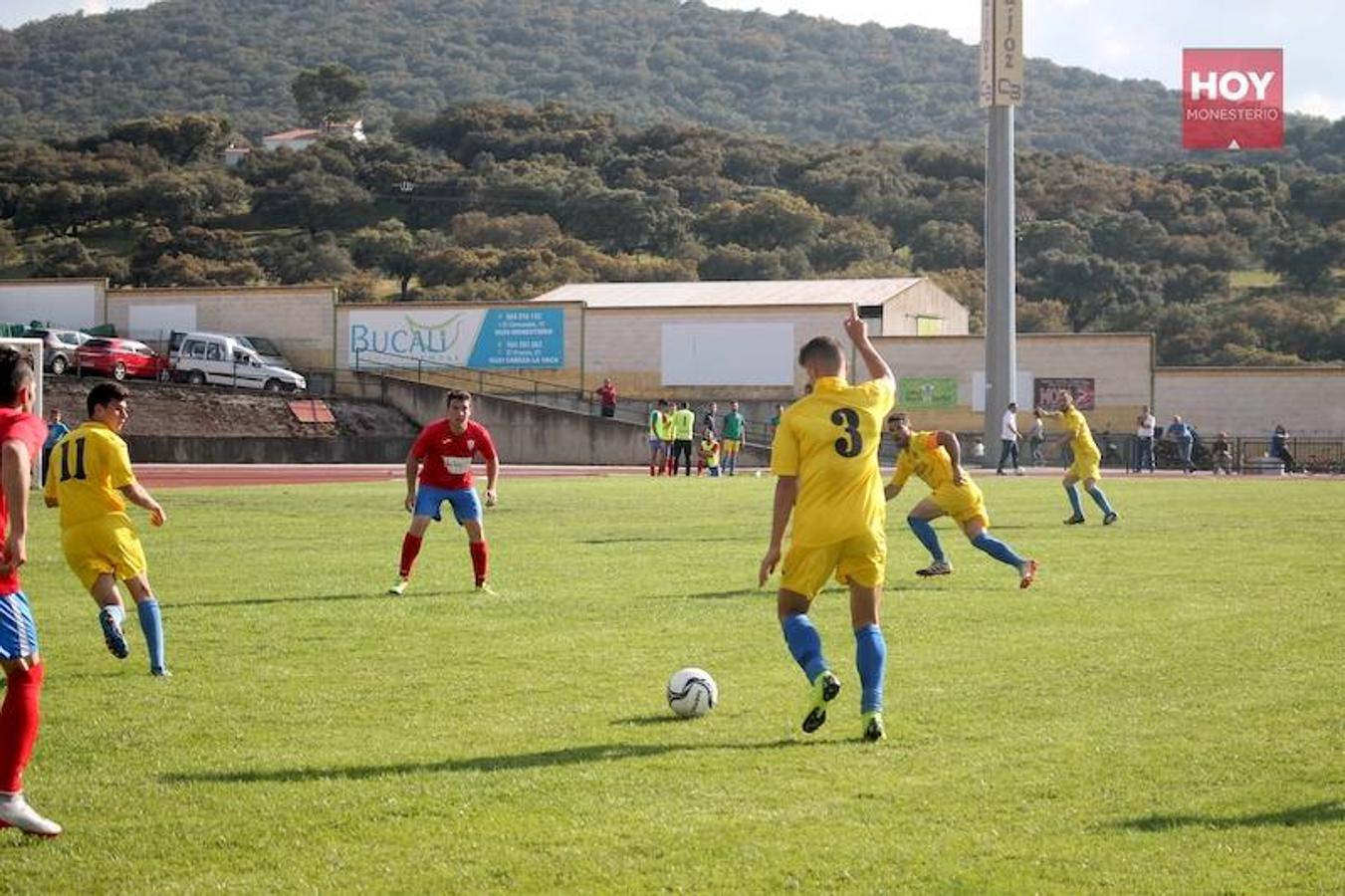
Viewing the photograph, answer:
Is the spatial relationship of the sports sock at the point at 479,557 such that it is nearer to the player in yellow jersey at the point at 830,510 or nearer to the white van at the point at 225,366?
the player in yellow jersey at the point at 830,510

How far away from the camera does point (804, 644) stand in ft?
32.8

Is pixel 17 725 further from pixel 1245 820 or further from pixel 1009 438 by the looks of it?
pixel 1009 438

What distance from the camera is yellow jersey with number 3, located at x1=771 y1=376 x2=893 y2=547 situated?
990 centimetres

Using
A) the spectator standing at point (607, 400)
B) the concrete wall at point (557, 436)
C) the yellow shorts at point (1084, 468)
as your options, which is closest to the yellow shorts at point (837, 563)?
the yellow shorts at point (1084, 468)

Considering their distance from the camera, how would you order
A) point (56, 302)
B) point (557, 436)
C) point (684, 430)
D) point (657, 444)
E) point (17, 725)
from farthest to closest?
1. point (56, 302)
2. point (557, 436)
3. point (657, 444)
4. point (684, 430)
5. point (17, 725)

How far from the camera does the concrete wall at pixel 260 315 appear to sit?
6662 centimetres

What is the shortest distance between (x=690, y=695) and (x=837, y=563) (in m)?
1.16

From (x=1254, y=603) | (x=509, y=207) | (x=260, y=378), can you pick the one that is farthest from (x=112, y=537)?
(x=509, y=207)

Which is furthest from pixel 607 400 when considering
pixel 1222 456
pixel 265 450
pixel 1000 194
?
pixel 1222 456

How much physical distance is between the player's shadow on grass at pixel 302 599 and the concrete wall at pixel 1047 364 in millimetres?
45509

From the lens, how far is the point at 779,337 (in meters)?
64.1

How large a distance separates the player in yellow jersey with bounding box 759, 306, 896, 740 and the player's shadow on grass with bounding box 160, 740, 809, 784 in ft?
1.64

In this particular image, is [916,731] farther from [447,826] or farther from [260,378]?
[260,378]

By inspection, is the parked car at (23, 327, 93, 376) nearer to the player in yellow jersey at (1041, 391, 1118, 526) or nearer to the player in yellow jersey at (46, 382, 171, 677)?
the player in yellow jersey at (1041, 391, 1118, 526)
